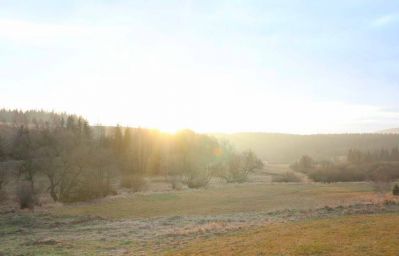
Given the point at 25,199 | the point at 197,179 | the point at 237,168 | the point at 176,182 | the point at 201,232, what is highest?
the point at 237,168

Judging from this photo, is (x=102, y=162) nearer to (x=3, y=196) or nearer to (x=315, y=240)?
(x=3, y=196)

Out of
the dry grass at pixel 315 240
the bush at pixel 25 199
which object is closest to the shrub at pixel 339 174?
the bush at pixel 25 199

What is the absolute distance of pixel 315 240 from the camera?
26984mm

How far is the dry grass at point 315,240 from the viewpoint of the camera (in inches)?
953

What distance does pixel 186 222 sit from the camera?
41500 mm

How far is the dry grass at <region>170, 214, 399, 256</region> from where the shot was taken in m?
24.2

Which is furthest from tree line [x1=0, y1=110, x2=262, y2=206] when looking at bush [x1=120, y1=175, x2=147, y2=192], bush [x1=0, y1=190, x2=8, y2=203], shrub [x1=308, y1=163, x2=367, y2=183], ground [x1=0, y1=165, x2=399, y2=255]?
shrub [x1=308, y1=163, x2=367, y2=183]

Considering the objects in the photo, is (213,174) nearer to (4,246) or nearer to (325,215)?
(325,215)

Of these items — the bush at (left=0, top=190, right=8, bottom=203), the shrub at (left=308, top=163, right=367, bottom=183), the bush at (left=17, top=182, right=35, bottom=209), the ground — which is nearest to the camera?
the ground

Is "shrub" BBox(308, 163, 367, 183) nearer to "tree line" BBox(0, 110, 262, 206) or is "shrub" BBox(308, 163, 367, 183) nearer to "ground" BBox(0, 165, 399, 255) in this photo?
"tree line" BBox(0, 110, 262, 206)

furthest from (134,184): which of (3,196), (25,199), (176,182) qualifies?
(25,199)

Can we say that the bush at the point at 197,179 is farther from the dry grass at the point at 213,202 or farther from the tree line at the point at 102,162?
the dry grass at the point at 213,202

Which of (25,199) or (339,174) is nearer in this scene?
(25,199)

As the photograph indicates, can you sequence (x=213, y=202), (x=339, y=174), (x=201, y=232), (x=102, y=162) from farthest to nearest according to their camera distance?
(x=339, y=174) → (x=102, y=162) → (x=213, y=202) → (x=201, y=232)
